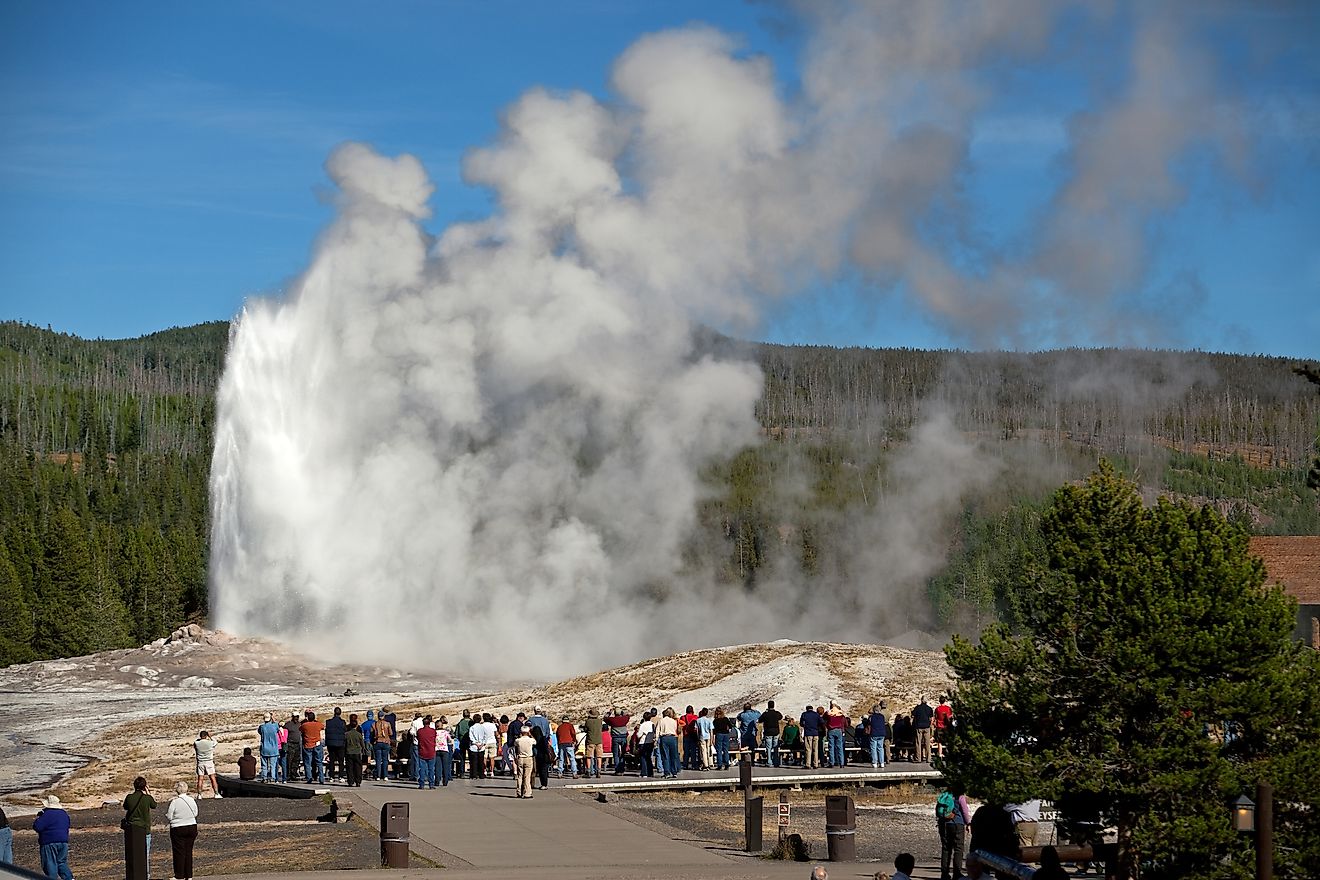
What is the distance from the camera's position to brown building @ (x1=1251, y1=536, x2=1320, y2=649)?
54250 millimetres

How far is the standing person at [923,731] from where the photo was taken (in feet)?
107

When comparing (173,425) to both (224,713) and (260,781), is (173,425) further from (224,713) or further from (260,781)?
(260,781)

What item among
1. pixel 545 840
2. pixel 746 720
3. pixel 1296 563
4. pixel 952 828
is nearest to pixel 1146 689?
pixel 952 828

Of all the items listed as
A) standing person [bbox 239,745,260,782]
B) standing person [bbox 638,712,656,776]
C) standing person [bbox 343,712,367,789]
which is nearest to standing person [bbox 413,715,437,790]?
standing person [bbox 343,712,367,789]

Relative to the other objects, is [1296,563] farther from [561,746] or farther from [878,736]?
[561,746]

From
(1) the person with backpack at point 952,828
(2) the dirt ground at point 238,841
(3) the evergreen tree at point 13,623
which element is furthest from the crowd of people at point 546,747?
(3) the evergreen tree at point 13,623

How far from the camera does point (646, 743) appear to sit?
30234 millimetres

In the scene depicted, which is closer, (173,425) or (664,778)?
(664,778)

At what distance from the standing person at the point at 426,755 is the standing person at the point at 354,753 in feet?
3.16

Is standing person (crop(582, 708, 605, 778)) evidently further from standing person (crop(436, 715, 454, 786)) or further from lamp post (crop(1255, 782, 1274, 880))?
lamp post (crop(1255, 782, 1274, 880))

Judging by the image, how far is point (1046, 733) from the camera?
18.4 metres

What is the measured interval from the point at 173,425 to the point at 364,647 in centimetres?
10996

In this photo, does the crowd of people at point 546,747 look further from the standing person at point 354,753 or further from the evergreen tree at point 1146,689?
the evergreen tree at point 1146,689

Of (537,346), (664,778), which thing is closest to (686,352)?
(537,346)
